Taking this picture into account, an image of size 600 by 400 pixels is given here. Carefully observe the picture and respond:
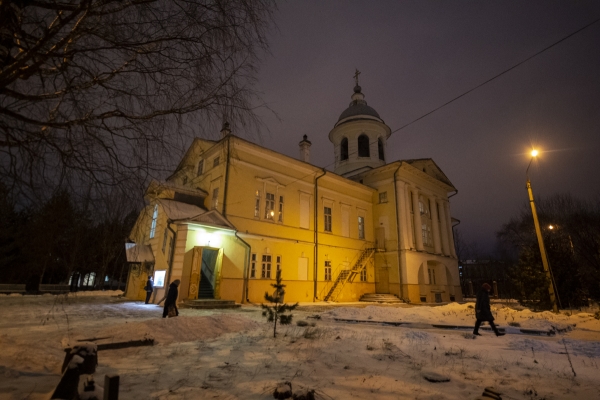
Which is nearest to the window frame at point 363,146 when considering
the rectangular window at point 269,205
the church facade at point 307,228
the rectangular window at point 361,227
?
the church facade at point 307,228

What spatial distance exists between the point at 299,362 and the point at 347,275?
62.0 ft

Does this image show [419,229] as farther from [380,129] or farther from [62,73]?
[62,73]

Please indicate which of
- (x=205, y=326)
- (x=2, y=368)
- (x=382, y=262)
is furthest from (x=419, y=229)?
(x=2, y=368)

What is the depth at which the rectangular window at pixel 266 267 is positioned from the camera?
63.9 feet

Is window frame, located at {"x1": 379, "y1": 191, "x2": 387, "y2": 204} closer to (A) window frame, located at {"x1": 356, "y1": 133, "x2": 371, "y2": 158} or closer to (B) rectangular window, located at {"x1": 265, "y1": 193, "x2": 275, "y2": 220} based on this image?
(A) window frame, located at {"x1": 356, "y1": 133, "x2": 371, "y2": 158}

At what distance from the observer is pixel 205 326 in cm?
816

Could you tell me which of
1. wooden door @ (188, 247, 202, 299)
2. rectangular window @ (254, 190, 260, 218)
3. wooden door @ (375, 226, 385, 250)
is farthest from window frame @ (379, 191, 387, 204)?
wooden door @ (188, 247, 202, 299)

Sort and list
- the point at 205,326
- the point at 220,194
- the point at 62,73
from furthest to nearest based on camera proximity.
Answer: the point at 220,194, the point at 205,326, the point at 62,73

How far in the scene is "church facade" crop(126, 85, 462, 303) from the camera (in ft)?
56.9

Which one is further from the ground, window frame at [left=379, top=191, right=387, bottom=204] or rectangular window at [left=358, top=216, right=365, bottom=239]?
window frame at [left=379, top=191, right=387, bottom=204]

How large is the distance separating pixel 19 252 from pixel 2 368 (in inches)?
1457

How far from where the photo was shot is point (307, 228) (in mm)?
22672

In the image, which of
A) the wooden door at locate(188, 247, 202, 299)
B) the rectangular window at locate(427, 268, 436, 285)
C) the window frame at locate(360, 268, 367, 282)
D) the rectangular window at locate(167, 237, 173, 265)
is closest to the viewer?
the wooden door at locate(188, 247, 202, 299)

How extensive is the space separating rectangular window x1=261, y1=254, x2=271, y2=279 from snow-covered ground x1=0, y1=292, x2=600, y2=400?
34.4ft
